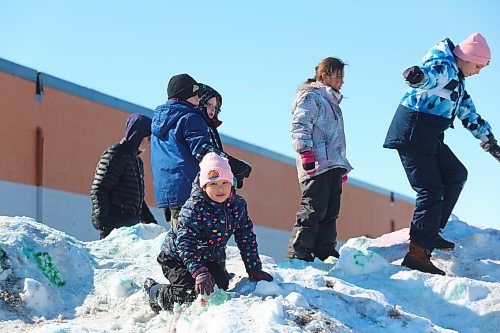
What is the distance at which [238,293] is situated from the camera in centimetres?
444

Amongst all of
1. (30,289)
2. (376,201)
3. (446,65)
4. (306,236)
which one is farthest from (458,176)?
(376,201)

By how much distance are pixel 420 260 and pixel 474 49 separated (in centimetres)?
166

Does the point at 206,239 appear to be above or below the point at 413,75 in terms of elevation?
below

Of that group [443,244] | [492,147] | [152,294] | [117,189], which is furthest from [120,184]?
[492,147]

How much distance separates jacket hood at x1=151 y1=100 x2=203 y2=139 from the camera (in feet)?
17.6

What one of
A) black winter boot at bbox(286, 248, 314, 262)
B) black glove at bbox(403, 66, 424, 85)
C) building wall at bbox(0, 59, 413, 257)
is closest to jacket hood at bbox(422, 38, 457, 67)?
black glove at bbox(403, 66, 424, 85)

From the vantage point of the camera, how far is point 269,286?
14.7 feet

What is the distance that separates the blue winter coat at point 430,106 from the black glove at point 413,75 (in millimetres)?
85

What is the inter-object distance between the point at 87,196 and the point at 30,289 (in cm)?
871

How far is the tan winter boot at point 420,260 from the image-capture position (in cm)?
570

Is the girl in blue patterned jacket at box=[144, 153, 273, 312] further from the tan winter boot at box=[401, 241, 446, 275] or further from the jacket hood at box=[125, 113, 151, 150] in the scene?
the jacket hood at box=[125, 113, 151, 150]

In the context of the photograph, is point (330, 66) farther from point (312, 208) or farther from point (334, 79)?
point (312, 208)

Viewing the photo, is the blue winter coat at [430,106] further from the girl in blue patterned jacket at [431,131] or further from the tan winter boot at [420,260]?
the tan winter boot at [420,260]

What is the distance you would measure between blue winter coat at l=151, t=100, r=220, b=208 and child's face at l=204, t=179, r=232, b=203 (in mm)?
598
